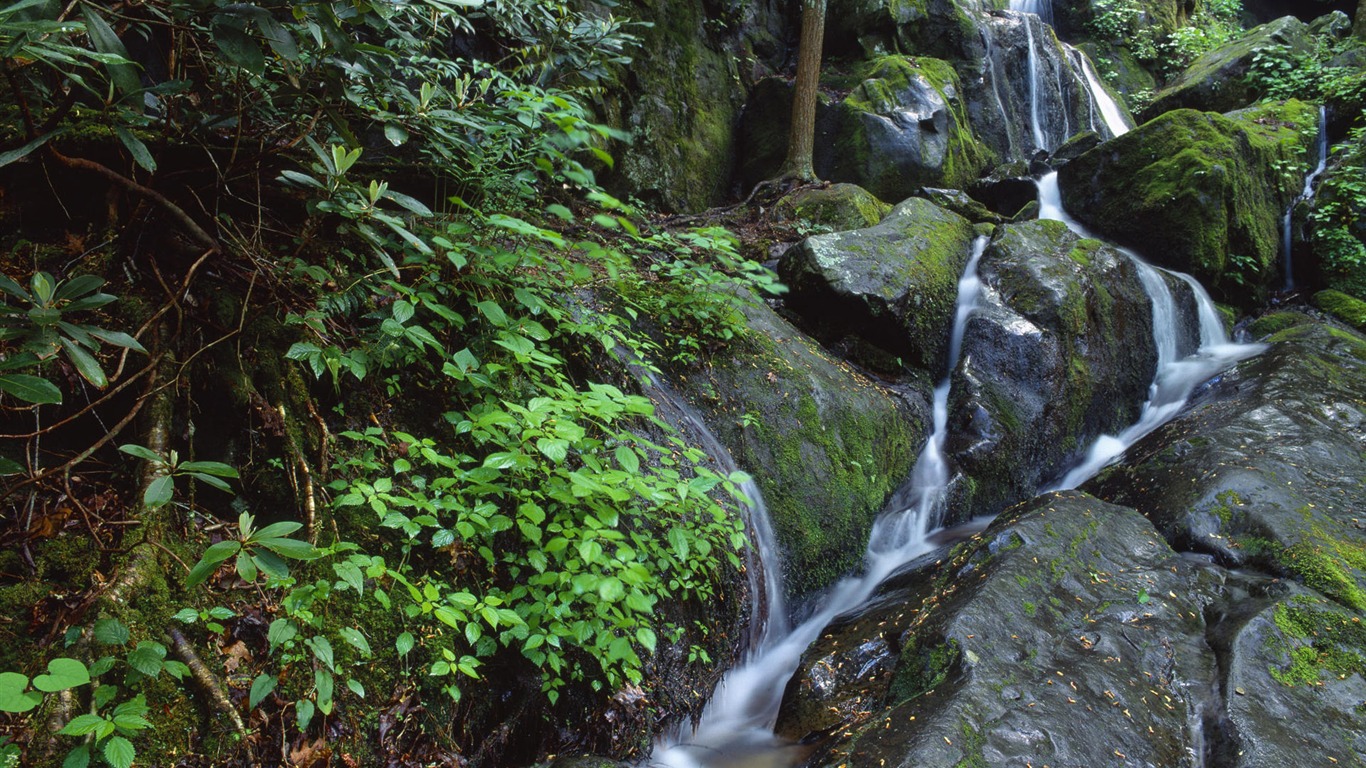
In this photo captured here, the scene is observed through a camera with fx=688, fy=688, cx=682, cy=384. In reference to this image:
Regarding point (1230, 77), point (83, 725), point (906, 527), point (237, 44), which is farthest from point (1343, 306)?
point (83, 725)

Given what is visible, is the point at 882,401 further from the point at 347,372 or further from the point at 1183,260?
the point at 1183,260

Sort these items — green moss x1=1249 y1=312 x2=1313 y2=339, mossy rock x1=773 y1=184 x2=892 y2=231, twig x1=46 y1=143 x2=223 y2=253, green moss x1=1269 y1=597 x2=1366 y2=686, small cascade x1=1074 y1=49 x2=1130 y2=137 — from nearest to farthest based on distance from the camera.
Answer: twig x1=46 y1=143 x2=223 y2=253 → green moss x1=1269 y1=597 x2=1366 y2=686 → mossy rock x1=773 y1=184 x2=892 y2=231 → green moss x1=1249 y1=312 x2=1313 y2=339 → small cascade x1=1074 y1=49 x2=1130 y2=137

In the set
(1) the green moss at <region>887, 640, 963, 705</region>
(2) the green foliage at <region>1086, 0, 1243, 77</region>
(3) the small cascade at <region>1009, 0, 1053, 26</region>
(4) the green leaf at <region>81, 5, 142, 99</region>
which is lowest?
(1) the green moss at <region>887, 640, 963, 705</region>

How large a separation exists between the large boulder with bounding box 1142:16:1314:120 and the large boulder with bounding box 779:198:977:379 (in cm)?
1019

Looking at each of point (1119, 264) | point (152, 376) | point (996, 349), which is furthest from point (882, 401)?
point (152, 376)

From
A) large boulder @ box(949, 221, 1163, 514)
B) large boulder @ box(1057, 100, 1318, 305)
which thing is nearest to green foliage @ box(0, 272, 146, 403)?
large boulder @ box(949, 221, 1163, 514)

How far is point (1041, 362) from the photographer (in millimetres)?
6633

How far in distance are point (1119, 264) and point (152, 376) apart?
8961mm

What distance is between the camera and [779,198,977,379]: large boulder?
20.7 ft

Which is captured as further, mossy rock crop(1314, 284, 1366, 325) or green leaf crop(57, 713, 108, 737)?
mossy rock crop(1314, 284, 1366, 325)

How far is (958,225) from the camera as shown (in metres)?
7.85

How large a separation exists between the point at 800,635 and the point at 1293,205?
38.2ft

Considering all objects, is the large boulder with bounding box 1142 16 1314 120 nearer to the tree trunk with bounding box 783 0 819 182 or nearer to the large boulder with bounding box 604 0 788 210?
the tree trunk with bounding box 783 0 819 182

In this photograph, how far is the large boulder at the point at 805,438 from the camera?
15.5 feet
